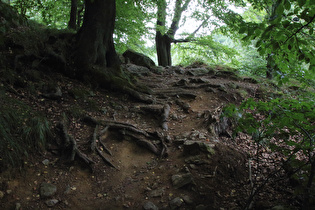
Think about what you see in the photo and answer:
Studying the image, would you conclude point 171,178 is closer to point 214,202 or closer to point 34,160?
point 214,202

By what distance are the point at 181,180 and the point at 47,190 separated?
231 cm

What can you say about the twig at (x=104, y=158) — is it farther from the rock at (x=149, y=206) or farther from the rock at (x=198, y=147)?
the rock at (x=198, y=147)

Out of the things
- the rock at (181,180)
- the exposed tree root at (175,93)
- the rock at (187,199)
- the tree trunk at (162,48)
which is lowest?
the rock at (187,199)

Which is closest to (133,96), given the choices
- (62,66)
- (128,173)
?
(62,66)

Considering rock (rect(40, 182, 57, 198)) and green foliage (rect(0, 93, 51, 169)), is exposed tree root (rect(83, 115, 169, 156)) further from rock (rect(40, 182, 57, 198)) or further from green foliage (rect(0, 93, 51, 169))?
rock (rect(40, 182, 57, 198))

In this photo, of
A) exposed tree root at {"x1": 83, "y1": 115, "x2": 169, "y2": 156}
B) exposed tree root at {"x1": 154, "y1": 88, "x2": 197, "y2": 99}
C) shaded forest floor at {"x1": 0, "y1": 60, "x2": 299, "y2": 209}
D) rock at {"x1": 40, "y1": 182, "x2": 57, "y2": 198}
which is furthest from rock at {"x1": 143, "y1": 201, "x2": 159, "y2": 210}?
exposed tree root at {"x1": 154, "y1": 88, "x2": 197, "y2": 99}

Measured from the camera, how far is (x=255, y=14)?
45.4 ft

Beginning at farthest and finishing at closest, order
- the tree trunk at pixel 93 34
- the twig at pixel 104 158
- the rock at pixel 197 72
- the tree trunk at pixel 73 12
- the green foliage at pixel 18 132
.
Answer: the rock at pixel 197 72 < the tree trunk at pixel 73 12 < the tree trunk at pixel 93 34 < the twig at pixel 104 158 < the green foliage at pixel 18 132

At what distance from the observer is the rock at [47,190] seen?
3.33 metres

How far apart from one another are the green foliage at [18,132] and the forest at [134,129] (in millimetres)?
19

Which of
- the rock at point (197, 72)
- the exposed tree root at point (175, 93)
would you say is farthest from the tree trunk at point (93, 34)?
the rock at point (197, 72)

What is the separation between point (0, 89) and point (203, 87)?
7103mm

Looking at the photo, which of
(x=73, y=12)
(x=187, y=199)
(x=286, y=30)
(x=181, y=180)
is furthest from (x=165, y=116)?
(x=73, y=12)

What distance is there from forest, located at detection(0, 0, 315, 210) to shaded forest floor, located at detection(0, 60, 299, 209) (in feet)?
0.07
